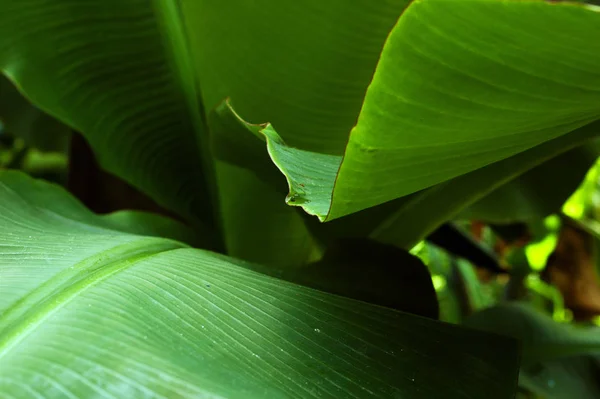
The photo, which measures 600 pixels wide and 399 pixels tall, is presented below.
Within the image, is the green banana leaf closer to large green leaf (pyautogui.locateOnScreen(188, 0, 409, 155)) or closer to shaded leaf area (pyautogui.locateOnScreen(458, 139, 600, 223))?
large green leaf (pyautogui.locateOnScreen(188, 0, 409, 155))

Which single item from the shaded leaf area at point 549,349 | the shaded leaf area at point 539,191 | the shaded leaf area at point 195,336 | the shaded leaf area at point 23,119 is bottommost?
the shaded leaf area at point 549,349

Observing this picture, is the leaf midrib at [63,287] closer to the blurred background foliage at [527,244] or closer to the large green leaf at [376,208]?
the large green leaf at [376,208]

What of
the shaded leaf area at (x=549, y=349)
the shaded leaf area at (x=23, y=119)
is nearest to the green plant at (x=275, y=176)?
the shaded leaf area at (x=549, y=349)

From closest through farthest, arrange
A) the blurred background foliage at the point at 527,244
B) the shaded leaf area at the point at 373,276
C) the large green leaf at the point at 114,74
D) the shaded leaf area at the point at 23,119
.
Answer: the shaded leaf area at the point at 373,276, the large green leaf at the point at 114,74, the blurred background foliage at the point at 527,244, the shaded leaf area at the point at 23,119

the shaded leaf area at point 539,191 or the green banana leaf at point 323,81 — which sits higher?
the green banana leaf at point 323,81

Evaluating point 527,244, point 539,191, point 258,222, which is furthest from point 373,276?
point 527,244

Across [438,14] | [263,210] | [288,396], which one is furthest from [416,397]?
[263,210]

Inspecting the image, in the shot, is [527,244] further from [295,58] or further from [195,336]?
[195,336]
